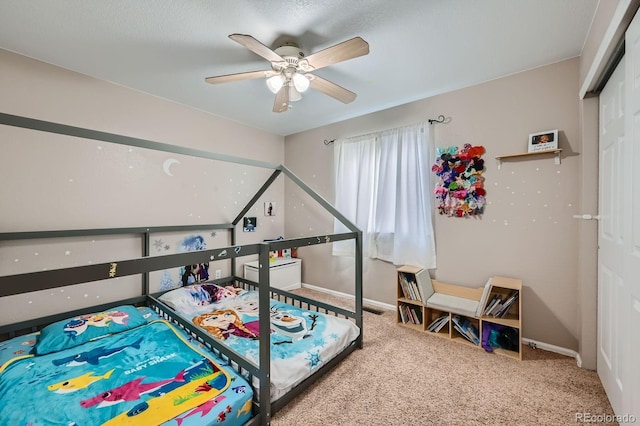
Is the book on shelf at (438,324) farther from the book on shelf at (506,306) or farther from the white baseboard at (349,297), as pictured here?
the white baseboard at (349,297)

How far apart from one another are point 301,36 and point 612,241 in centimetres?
239

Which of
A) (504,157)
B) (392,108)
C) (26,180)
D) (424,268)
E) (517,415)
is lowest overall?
(517,415)

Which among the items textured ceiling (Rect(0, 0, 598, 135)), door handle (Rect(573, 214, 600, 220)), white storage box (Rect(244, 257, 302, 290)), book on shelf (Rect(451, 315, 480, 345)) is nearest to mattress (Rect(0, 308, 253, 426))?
white storage box (Rect(244, 257, 302, 290))

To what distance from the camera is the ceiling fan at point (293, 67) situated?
161 cm

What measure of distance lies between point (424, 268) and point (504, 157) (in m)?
1.32

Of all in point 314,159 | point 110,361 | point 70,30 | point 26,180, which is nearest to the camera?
point 110,361

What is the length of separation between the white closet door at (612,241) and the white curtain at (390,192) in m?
1.28

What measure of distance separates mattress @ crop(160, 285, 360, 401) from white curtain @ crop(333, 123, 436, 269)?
120 centimetres

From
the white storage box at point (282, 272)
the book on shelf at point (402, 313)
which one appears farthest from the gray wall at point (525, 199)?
the white storage box at point (282, 272)

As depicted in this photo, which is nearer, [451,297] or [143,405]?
[143,405]

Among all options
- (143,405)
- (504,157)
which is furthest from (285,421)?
(504,157)

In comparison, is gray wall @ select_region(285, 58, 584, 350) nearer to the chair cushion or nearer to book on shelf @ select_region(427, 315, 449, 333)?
the chair cushion

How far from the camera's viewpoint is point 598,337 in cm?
187

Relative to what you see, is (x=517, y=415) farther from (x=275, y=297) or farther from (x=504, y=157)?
(x=275, y=297)
